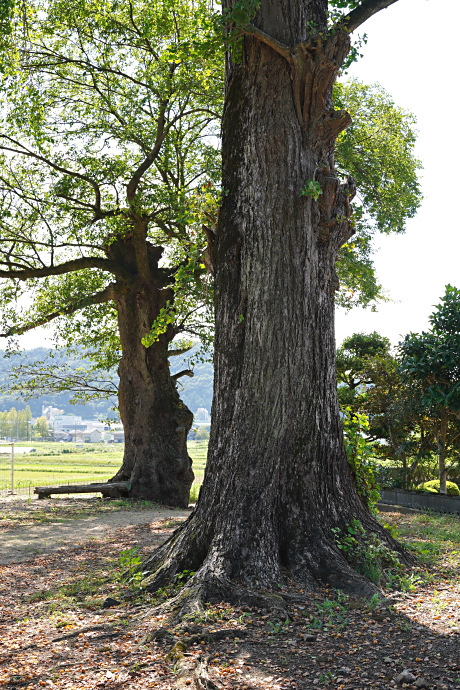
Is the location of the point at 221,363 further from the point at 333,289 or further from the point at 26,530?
the point at 26,530

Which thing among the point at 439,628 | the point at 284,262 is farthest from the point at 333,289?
the point at 439,628

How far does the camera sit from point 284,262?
16.7 ft

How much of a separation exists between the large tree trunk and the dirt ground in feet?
1.35

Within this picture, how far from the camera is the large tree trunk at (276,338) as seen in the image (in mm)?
4582

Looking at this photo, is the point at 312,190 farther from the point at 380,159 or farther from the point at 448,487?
the point at 448,487

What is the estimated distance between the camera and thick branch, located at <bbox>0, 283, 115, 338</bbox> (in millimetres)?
13125

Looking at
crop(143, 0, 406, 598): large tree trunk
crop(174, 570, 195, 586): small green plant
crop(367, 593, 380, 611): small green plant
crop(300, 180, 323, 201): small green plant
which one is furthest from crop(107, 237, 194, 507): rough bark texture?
crop(367, 593, 380, 611): small green plant

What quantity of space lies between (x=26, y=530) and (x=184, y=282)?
15.9 ft

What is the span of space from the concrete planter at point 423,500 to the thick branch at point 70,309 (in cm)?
767

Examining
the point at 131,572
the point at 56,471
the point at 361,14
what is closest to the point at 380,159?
the point at 361,14

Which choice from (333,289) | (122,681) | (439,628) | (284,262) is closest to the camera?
(122,681)

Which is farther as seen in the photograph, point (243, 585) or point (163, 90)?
point (163, 90)

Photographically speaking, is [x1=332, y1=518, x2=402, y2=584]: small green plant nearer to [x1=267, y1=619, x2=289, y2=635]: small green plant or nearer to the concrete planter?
[x1=267, y1=619, x2=289, y2=635]: small green plant

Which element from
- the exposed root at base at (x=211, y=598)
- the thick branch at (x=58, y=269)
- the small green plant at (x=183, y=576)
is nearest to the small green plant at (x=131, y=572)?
the small green plant at (x=183, y=576)
